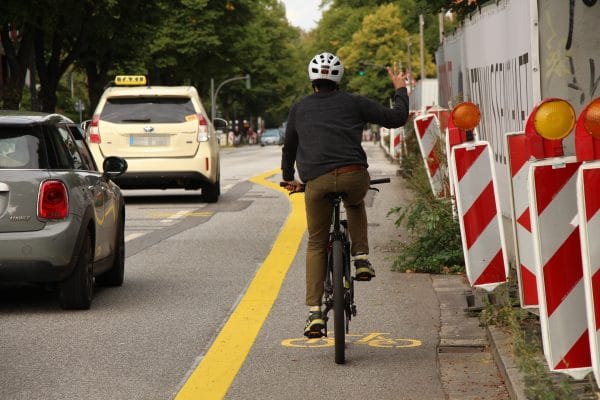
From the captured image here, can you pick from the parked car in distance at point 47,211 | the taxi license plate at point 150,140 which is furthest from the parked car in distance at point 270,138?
the parked car in distance at point 47,211

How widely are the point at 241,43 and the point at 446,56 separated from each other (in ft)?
182

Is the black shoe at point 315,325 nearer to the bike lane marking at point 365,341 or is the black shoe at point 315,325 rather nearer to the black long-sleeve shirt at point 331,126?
the bike lane marking at point 365,341

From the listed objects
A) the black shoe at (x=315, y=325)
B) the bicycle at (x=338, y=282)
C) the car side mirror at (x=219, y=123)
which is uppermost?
the car side mirror at (x=219, y=123)

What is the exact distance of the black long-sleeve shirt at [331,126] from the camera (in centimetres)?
796

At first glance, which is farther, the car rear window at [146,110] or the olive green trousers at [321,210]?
the car rear window at [146,110]

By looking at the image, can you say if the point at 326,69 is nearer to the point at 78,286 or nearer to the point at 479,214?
the point at 479,214

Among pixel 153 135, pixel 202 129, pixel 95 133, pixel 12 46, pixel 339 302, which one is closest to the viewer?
pixel 339 302

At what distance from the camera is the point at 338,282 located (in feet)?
25.2

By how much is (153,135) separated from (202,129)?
2.54 feet

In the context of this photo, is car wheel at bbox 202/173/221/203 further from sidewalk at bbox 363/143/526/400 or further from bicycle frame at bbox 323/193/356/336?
bicycle frame at bbox 323/193/356/336

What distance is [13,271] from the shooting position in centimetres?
948

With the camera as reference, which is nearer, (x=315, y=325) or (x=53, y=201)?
(x=315, y=325)

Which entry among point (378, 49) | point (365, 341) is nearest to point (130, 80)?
point (365, 341)

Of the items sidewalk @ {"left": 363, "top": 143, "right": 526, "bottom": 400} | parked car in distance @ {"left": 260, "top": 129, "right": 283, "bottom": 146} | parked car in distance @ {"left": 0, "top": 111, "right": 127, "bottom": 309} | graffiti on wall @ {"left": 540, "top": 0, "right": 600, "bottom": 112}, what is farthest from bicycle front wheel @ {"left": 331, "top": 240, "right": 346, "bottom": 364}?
parked car in distance @ {"left": 260, "top": 129, "right": 283, "bottom": 146}
